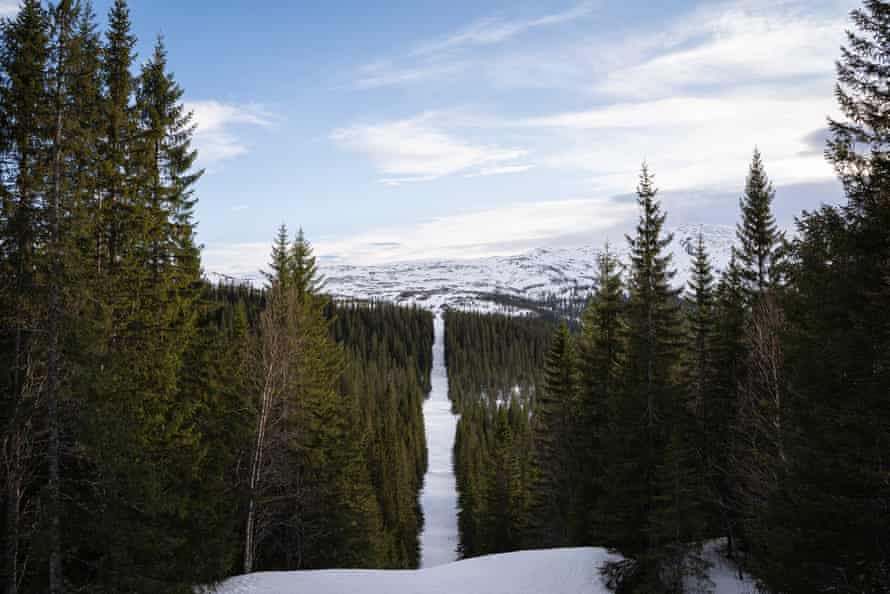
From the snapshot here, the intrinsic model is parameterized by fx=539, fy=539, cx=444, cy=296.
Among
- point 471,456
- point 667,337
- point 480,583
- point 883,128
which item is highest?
point 883,128

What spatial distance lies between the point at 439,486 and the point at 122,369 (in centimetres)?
6388

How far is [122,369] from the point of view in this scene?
39.3 feet

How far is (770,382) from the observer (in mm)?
15852

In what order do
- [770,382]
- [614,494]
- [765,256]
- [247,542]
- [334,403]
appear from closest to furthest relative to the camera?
[770,382] < [247,542] < [614,494] < [765,256] < [334,403]

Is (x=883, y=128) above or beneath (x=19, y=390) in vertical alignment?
above

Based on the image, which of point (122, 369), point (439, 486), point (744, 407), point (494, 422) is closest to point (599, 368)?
point (744, 407)

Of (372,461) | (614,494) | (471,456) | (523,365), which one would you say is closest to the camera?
(614,494)

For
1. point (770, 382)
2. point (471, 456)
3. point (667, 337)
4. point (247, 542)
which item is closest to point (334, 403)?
point (247, 542)

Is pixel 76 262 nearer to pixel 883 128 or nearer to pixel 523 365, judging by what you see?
pixel 883 128

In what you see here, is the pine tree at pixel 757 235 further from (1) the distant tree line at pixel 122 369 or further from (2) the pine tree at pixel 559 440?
(1) the distant tree line at pixel 122 369

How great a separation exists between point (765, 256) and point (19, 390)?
24416 mm

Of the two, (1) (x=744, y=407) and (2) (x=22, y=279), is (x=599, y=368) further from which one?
(2) (x=22, y=279)

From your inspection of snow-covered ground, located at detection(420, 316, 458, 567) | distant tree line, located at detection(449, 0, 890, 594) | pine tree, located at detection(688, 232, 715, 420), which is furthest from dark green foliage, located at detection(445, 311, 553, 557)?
pine tree, located at detection(688, 232, 715, 420)

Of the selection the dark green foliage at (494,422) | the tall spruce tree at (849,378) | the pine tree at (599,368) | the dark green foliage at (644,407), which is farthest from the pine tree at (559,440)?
the tall spruce tree at (849,378)
